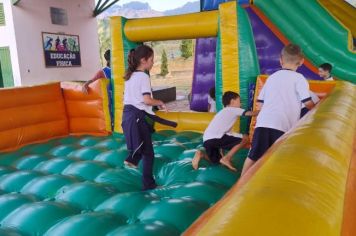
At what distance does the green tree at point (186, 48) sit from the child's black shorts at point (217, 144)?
504 inches

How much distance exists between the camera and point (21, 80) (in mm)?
8227

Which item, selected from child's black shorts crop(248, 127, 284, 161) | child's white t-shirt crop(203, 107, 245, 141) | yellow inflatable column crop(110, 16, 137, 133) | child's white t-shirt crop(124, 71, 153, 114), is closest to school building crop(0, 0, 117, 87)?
yellow inflatable column crop(110, 16, 137, 133)

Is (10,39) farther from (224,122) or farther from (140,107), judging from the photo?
(224,122)

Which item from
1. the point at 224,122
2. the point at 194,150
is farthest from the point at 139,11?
the point at 224,122

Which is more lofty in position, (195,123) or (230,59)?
(230,59)

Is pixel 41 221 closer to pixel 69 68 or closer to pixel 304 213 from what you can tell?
pixel 304 213

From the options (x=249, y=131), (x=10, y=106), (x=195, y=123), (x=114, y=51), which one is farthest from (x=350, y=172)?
(x=10, y=106)

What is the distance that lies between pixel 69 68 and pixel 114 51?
6157 mm

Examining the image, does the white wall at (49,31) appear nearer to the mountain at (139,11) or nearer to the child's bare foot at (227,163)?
the mountain at (139,11)

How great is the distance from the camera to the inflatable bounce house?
0.81 metres

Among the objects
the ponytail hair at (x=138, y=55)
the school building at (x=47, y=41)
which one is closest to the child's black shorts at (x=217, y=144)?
the ponytail hair at (x=138, y=55)

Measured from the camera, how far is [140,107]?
2.46 meters

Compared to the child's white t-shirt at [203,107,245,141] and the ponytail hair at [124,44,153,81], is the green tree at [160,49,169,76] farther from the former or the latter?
the ponytail hair at [124,44,153,81]

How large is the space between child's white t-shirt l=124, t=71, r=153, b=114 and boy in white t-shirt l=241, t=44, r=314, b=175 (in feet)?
2.60
